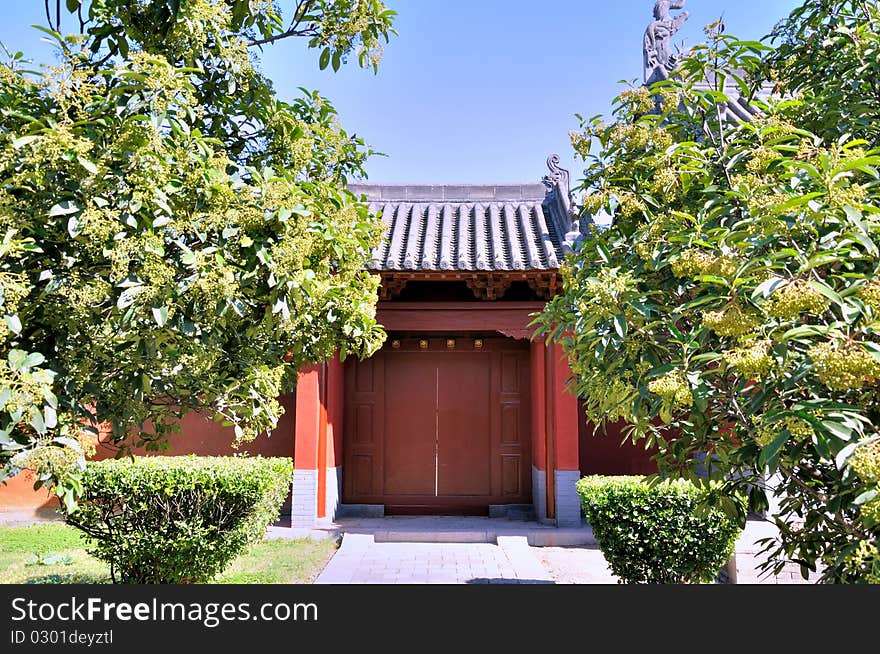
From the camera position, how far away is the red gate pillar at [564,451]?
766 centimetres

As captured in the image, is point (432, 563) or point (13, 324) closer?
point (13, 324)

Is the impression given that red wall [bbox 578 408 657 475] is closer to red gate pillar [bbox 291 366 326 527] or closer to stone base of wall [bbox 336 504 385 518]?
stone base of wall [bbox 336 504 385 518]

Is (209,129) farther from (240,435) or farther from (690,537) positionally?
(690,537)

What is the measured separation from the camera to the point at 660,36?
248 inches

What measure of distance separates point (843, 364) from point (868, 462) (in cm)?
22

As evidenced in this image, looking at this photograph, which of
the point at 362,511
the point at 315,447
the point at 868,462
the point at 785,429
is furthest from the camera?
the point at 362,511

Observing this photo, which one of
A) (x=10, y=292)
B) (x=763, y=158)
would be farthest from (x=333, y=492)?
(x=763, y=158)

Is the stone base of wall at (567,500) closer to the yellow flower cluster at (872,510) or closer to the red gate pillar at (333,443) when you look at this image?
the red gate pillar at (333,443)

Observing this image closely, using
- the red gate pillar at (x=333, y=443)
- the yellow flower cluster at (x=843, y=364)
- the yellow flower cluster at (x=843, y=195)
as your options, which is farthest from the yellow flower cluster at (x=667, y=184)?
the red gate pillar at (x=333, y=443)

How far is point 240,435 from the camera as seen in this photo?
102 inches

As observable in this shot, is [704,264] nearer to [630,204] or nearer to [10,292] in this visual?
[630,204]

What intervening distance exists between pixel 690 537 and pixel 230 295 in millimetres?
3878

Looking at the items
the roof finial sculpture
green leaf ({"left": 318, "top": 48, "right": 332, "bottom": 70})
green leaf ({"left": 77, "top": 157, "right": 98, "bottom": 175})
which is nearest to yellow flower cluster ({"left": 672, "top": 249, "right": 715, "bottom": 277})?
green leaf ({"left": 77, "top": 157, "right": 98, "bottom": 175})

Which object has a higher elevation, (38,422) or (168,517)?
(38,422)
